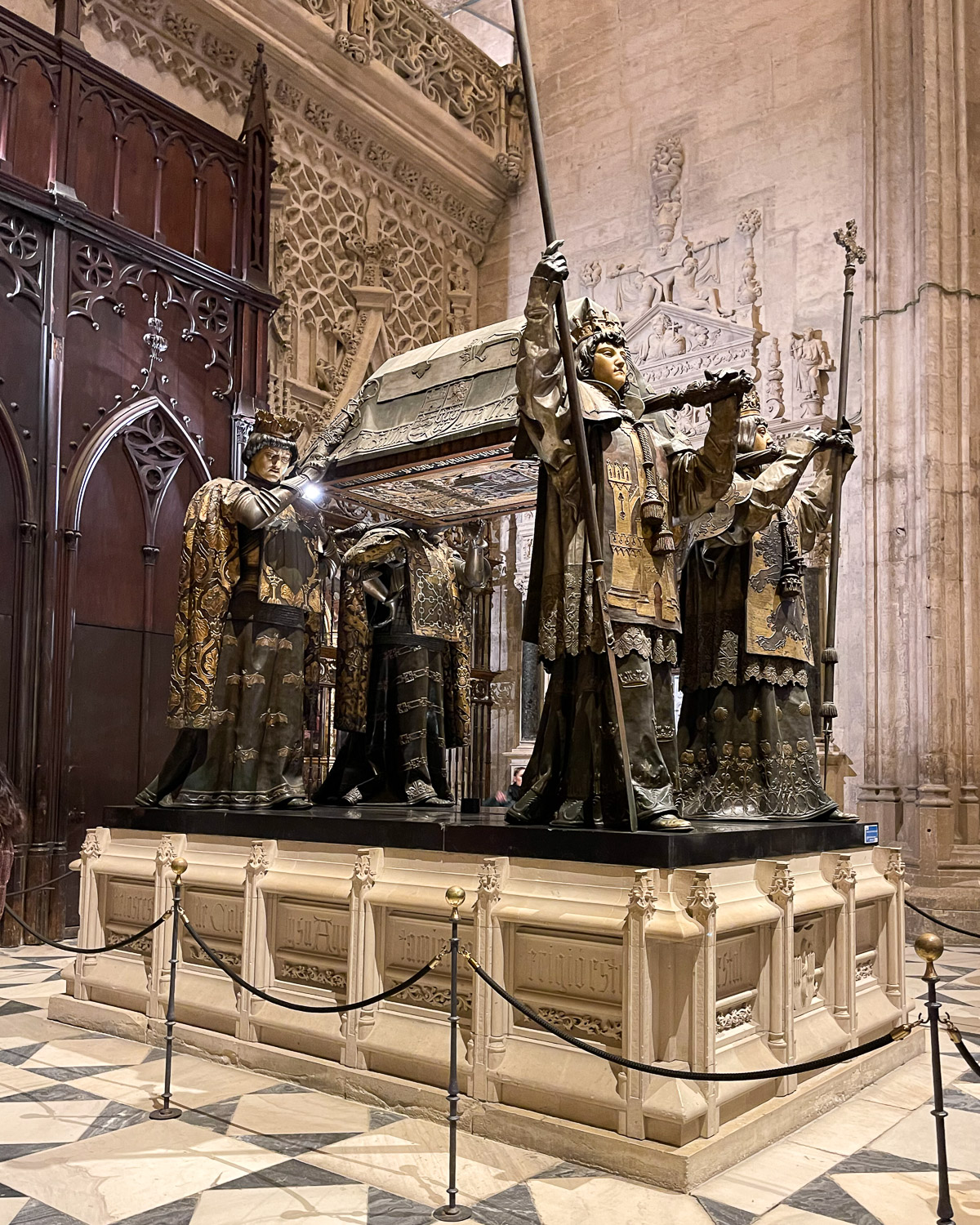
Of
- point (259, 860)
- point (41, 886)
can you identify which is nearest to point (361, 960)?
point (259, 860)

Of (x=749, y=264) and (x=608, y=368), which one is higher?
(x=749, y=264)

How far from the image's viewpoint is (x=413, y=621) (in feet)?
20.8

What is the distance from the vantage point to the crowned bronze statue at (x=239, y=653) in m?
5.66

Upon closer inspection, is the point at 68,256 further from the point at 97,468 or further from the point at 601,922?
the point at 601,922

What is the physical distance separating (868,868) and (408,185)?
988 centimetres

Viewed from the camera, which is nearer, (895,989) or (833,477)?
(895,989)

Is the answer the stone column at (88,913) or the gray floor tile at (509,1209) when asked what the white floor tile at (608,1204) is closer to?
the gray floor tile at (509,1209)

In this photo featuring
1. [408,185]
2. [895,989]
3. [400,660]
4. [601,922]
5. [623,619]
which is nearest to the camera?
[601,922]

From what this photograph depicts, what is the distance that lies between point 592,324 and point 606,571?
3.77 ft

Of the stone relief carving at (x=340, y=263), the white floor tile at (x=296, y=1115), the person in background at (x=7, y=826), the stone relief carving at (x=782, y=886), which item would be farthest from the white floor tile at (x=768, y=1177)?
the stone relief carving at (x=340, y=263)

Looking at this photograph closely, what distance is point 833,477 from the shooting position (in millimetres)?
5844

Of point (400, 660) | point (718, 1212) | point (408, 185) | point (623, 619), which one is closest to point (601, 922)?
point (718, 1212)

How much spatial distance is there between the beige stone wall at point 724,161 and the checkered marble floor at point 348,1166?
6384mm

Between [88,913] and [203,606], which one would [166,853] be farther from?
[203,606]
